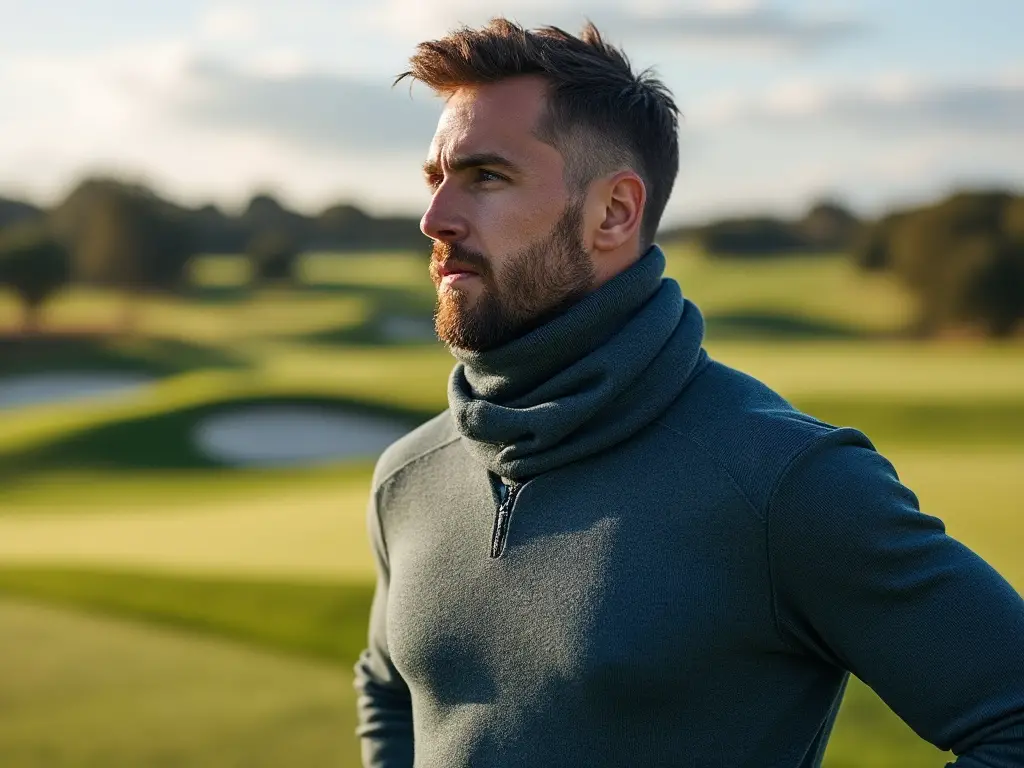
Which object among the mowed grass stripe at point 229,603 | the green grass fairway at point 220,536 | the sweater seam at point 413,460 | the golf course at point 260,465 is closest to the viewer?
the sweater seam at point 413,460

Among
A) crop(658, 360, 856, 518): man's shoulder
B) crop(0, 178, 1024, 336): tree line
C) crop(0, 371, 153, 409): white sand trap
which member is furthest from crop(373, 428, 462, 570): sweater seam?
crop(0, 178, 1024, 336): tree line

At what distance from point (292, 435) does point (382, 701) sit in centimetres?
1296

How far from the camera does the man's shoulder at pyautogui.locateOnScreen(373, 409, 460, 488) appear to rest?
7.89 feet

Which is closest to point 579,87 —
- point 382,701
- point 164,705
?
point 382,701

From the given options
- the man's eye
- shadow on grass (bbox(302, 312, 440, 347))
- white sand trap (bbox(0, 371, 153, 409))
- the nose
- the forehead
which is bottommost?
white sand trap (bbox(0, 371, 153, 409))

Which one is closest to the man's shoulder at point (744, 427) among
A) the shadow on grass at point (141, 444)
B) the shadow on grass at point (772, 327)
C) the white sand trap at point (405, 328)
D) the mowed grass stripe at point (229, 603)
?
the mowed grass stripe at point (229, 603)

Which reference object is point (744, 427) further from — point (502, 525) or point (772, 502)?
point (502, 525)

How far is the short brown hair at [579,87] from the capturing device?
7.14ft

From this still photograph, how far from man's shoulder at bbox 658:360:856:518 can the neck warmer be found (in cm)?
4

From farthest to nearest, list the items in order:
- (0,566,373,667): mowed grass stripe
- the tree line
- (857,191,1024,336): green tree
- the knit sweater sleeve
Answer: (857,191,1024,336): green tree < the tree line < (0,566,373,667): mowed grass stripe < the knit sweater sleeve

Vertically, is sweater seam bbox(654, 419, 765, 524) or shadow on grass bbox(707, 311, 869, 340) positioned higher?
sweater seam bbox(654, 419, 765, 524)

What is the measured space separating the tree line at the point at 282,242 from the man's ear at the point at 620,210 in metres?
18.5

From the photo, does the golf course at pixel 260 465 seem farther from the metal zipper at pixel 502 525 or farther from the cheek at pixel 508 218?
the cheek at pixel 508 218

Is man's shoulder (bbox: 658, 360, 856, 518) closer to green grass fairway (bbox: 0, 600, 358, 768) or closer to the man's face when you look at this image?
the man's face
